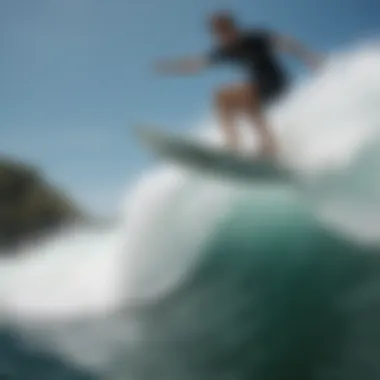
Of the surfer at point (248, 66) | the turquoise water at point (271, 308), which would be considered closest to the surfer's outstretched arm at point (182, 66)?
the surfer at point (248, 66)

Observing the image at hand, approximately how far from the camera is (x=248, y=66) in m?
1.46

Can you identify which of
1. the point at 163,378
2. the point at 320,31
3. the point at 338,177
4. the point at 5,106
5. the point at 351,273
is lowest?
the point at 163,378

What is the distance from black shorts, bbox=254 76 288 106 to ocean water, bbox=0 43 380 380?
17mm

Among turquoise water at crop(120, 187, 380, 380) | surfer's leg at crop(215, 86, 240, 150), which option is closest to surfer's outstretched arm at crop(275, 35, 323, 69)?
surfer's leg at crop(215, 86, 240, 150)

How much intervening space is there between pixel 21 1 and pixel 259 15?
1.36ft

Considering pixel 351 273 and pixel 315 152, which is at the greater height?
pixel 315 152

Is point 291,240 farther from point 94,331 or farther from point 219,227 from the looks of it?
point 94,331

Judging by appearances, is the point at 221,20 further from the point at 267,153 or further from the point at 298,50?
the point at 267,153

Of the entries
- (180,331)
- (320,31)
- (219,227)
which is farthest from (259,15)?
(180,331)

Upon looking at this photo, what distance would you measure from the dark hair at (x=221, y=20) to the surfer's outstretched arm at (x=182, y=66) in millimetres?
61

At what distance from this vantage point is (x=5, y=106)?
58.6 inches

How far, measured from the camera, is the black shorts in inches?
56.6

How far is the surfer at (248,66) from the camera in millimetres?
1428

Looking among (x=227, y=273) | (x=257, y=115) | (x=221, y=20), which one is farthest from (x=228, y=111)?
(x=227, y=273)
